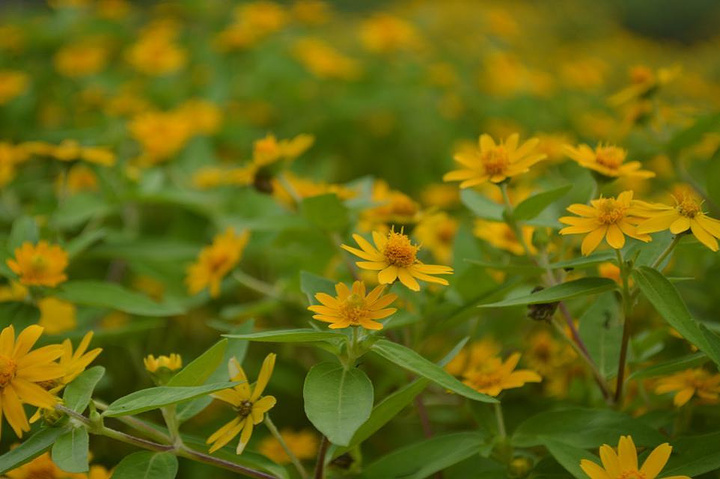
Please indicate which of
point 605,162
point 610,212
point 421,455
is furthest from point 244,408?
point 605,162

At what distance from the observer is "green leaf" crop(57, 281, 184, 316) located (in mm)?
1056

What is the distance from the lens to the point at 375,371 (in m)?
1.39

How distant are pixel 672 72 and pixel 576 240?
39 cm

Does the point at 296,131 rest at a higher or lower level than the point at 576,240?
lower

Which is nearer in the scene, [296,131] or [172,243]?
[172,243]

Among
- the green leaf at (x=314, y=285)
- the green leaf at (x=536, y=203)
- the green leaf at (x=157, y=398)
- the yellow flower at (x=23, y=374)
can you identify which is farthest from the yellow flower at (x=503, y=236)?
the yellow flower at (x=23, y=374)

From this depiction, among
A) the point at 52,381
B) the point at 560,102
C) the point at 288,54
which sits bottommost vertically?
the point at 560,102

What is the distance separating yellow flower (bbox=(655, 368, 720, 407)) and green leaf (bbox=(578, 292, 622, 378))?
68mm

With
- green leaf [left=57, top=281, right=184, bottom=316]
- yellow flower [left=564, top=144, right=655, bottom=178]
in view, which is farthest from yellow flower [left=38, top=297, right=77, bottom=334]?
yellow flower [left=564, top=144, right=655, bottom=178]

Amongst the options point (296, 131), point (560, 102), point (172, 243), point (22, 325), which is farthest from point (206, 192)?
point (560, 102)

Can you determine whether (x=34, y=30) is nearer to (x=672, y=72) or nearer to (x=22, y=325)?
(x=22, y=325)

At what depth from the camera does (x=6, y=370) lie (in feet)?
2.36

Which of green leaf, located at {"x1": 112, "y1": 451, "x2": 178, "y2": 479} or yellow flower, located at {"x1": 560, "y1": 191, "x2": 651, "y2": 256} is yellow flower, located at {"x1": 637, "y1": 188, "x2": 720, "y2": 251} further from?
green leaf, located at {"x1": 112, "y1": 451, "x2": 178, "y2": 479}

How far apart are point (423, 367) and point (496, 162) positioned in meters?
0.34
